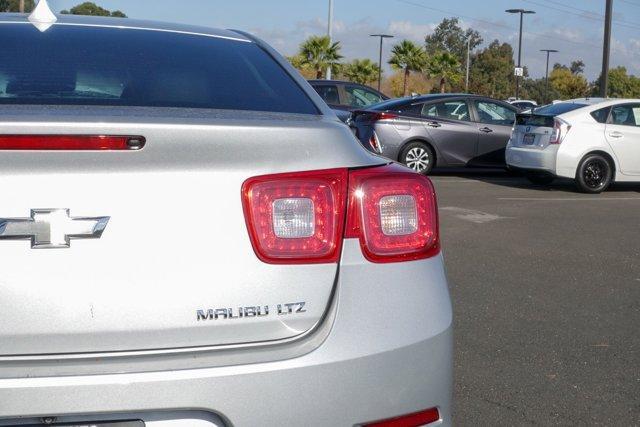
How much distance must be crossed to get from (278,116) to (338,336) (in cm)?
69

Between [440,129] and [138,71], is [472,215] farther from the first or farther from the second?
[138,71]

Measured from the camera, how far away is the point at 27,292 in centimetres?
211

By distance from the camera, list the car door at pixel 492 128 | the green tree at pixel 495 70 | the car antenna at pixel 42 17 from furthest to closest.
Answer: the green tree at pixel 495 70 → the car door at pixel 492 128 → the car antenna at pixel 42 17

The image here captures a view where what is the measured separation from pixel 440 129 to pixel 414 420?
45.4ft

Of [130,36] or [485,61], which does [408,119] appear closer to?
[130,36]

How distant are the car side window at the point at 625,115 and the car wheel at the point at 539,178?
133 cm

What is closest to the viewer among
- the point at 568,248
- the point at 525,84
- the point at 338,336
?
the point at 338,336

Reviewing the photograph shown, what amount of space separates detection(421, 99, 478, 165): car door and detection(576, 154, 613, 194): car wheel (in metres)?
2.84

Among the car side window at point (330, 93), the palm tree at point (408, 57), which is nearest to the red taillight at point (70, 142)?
the car side window at point (330, 93)

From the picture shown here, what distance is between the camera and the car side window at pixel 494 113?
16.5m

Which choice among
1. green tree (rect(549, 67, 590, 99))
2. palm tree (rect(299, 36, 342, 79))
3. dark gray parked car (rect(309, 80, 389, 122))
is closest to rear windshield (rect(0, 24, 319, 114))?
dark gray parked car (rect(309, 80, 389, 122))

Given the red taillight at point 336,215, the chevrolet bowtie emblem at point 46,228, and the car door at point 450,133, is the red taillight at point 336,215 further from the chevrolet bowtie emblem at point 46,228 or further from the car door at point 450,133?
the car door at point 450,133

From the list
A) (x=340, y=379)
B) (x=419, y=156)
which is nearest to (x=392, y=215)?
(x=340, y=379)

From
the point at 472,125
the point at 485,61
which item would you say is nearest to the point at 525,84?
the point at 485,61
